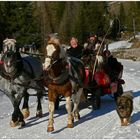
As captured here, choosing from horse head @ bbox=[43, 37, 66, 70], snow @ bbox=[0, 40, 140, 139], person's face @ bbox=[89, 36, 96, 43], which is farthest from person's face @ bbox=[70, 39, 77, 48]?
horse head @ bbox=[43, 37, 66, 70]

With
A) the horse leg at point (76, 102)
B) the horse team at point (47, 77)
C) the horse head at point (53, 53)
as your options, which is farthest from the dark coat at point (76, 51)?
the horse head at point (53, 53)

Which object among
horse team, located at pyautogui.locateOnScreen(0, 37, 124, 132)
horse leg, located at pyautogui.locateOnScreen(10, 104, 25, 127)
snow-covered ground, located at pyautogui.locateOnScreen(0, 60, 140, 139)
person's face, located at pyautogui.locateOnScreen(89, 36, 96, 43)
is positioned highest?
person's face, located at pyautogui.locateOnScreen(89, 36, 96, 43)

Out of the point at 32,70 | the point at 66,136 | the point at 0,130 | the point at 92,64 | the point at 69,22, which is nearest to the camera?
the point at 66,136

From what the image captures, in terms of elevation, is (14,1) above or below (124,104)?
above

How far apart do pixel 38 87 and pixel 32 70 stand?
0.56m

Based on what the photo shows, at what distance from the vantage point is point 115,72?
42.2ft

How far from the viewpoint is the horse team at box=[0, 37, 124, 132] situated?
945 centimetres

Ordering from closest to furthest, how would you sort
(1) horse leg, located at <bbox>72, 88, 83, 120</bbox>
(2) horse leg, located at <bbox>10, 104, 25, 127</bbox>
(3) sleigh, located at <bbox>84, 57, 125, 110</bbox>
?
1. (2) horse leg, located at <bbox>10, 104, 25, 127</bbox>
2. (1) horse leg, located at <bbox>72, 88, 83, 120</bbox>
3. (3) sleigh, located at <bbox>84, 57, 125, 110</bbox>

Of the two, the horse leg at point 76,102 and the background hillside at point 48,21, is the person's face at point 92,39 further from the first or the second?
the horse leg at point 76,102

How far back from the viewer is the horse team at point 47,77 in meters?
9.45

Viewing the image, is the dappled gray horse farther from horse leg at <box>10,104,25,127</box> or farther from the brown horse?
the brown horse

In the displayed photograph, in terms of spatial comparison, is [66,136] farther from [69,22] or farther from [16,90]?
[69,22]

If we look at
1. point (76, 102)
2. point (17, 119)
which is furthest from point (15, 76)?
point (76, 102)

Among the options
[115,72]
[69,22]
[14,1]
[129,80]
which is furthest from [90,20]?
[115,72]
